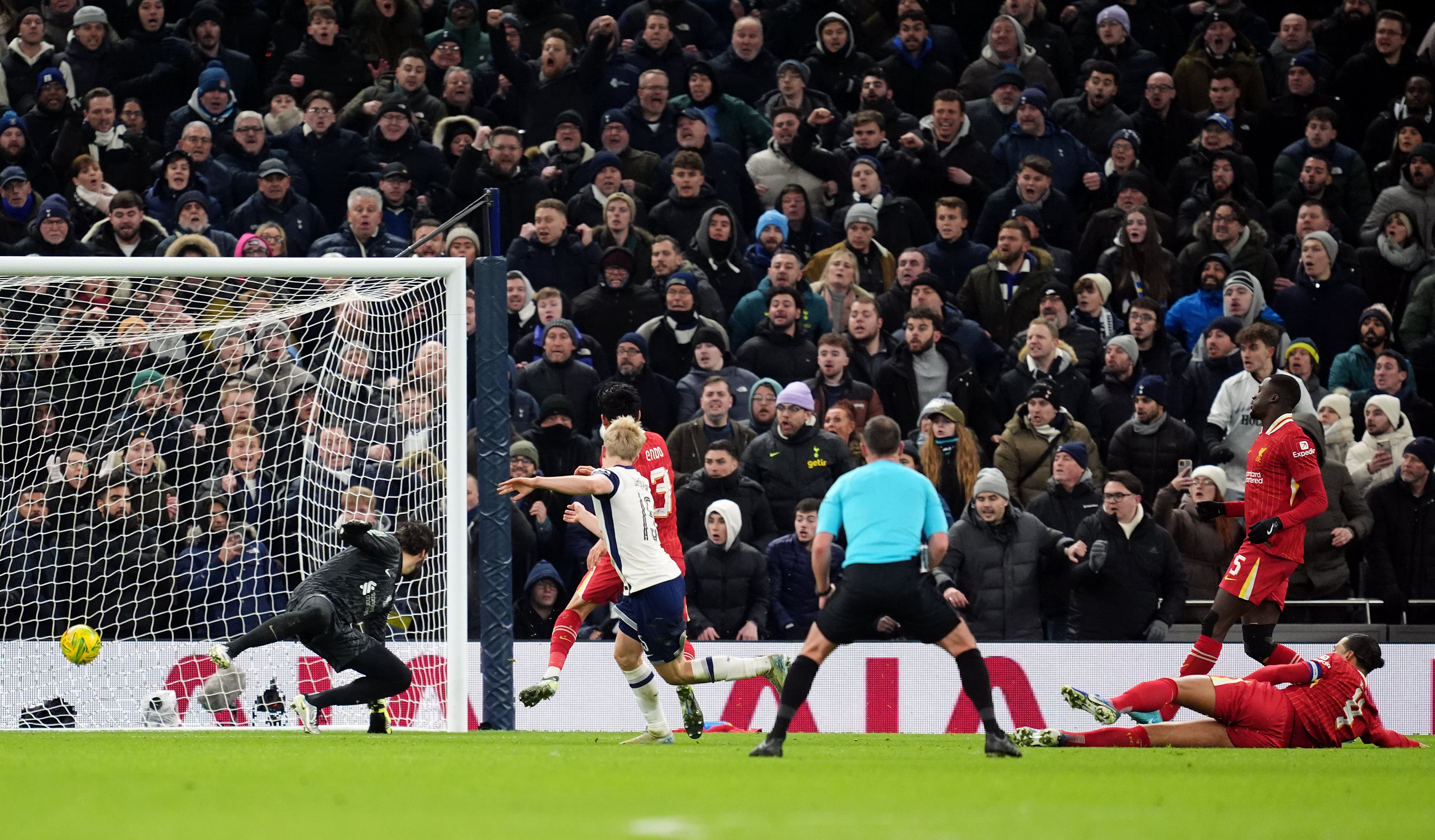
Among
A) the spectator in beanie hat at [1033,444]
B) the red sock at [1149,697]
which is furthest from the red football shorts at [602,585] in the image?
the spectator in beanie hat at [1033,444]

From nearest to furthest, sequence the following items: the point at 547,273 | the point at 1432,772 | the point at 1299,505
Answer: the point at 1432,772
the point at 1299,505
the point at 547,273

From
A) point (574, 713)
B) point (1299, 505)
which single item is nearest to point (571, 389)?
point (574, 713)

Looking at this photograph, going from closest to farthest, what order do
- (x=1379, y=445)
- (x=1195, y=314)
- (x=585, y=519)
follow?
(x=585, y=519) < (x=1379, y=445) < (x=1195, y=314)

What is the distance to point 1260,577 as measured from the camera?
479 inches

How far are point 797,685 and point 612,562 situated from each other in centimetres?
199

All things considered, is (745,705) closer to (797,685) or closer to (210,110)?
(797,685)

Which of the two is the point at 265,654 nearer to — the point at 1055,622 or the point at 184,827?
the point at 1055,622

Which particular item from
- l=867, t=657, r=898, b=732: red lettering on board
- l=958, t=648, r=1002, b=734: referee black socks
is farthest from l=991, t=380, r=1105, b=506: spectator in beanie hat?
l=958, t=648, r=1002, b=734: referee black socks

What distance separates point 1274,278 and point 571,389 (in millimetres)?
7004

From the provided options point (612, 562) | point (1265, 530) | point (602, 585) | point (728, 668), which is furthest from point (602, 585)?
point (1265, 530)

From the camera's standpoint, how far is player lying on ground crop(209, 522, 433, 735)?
12.1 meters

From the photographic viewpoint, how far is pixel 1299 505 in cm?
1219

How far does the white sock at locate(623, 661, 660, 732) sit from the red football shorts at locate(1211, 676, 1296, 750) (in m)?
3.33

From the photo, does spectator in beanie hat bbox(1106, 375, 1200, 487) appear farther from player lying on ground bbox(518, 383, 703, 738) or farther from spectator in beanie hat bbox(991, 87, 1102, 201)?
player lying on ground bbox(518, 383, 703, 738)
